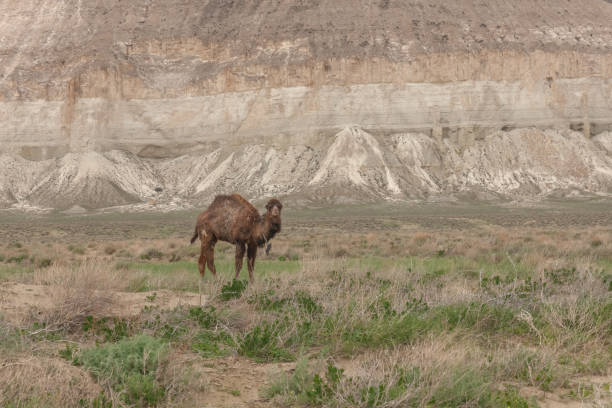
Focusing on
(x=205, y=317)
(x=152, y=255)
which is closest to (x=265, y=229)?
(x=205, y=317)

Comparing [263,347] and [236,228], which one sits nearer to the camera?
[263,347]

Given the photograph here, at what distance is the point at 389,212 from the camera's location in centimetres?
5906

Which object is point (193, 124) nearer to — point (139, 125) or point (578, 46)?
point (139, 125)

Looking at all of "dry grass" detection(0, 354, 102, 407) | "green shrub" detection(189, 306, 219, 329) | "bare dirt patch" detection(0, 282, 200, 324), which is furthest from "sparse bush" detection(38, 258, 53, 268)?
"dry grass" detection(0, 354, 102, 407)

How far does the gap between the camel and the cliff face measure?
180ft

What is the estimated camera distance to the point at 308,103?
78750 mm

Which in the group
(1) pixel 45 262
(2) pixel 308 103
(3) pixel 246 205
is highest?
(2) pixel 308 103

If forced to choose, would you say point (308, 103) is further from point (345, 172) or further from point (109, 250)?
point (109, 250)

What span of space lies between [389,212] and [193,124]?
114 feet

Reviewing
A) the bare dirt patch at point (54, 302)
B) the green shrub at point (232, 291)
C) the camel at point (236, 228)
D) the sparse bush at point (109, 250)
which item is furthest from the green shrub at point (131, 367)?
the sparse bush at point (109, 250)

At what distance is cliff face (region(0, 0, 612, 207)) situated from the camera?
238ft

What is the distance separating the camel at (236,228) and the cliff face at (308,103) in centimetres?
5500

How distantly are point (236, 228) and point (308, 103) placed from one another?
6907 cm

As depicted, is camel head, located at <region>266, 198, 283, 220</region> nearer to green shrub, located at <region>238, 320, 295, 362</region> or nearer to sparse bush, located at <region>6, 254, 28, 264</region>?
green shrub, located at <region>238, 320, 295, 362</region>
